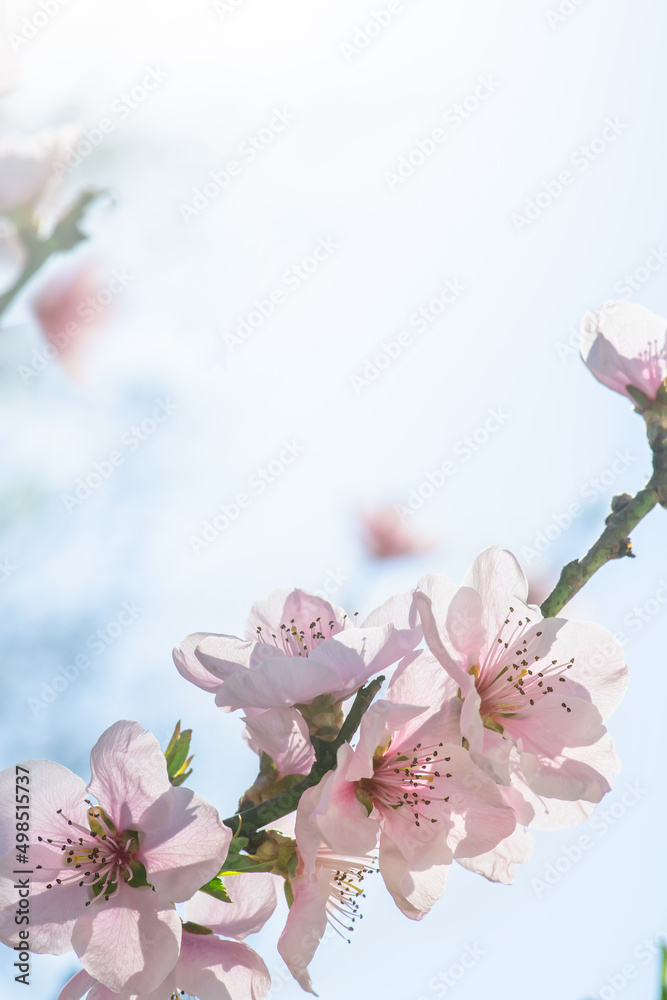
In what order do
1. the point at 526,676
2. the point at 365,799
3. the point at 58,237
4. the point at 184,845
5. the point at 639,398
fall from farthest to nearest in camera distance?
1. the point at 58,237
2. the point at 639,398
3. the point at 526,676
4. the point at 365,799
5. the point at 184,845

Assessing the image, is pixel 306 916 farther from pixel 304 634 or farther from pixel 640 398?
pixel 640 398

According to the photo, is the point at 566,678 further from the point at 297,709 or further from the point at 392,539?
the point at 392,539

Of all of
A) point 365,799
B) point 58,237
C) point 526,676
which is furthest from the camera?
point 58,237

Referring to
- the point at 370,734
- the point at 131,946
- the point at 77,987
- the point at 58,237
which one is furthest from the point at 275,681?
the point at 58,237

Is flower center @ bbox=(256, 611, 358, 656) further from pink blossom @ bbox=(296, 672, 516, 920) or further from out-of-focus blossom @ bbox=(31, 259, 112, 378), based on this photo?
out-of-focus blossom @ bbox=(31, 259, 112, 378)

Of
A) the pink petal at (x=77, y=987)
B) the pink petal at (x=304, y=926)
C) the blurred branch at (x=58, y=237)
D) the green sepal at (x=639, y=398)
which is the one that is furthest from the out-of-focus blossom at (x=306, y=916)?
the blurred branch at (x=58, y=237)

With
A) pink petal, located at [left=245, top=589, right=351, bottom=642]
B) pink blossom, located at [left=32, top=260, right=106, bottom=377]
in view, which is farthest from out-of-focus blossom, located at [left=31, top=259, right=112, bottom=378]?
pink petal, located at [left=245, top=589, right=351, bottom=642]

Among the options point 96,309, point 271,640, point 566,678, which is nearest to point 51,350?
point 96,309

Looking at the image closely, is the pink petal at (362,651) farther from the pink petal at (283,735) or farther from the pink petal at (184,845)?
the pink petal at (184,845)

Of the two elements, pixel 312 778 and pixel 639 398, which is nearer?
pixel 312 778
